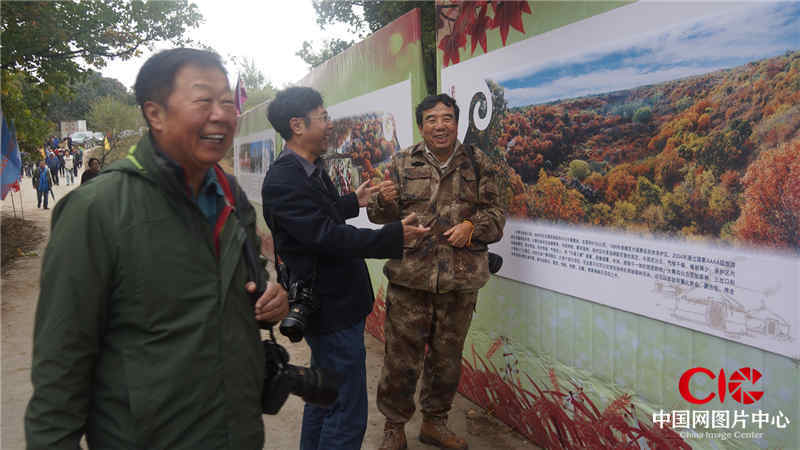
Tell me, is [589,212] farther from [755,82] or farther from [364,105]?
[364,105]

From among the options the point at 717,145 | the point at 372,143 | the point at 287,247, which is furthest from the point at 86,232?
the point at 372,143

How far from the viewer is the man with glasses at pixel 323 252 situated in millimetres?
2418

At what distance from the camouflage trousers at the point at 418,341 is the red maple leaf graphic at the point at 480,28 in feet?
5.68

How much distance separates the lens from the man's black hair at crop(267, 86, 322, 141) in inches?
104

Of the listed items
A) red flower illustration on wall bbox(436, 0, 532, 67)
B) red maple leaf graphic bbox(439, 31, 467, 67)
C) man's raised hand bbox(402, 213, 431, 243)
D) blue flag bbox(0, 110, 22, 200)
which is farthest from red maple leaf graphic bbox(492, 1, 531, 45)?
blue flag bbox(0, 110, 22, 200)

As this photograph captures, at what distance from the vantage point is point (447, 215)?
327 centimetres

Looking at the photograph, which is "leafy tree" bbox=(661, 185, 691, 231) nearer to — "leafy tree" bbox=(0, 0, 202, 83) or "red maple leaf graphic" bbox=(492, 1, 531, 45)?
"red maple leaf graphic" bbox=(492, 1, 531, 45)

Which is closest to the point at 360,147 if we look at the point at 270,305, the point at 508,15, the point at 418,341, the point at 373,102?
the point at 373,102

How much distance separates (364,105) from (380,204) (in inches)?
109

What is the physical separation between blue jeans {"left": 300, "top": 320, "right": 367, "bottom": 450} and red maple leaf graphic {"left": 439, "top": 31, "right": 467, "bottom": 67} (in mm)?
2394

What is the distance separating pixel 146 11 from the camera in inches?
450

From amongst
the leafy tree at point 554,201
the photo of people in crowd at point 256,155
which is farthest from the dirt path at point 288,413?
the photo of people in crowd at point 256,155

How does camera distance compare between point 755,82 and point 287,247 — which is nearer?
point 755,82

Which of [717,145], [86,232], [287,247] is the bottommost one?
[287,247]
